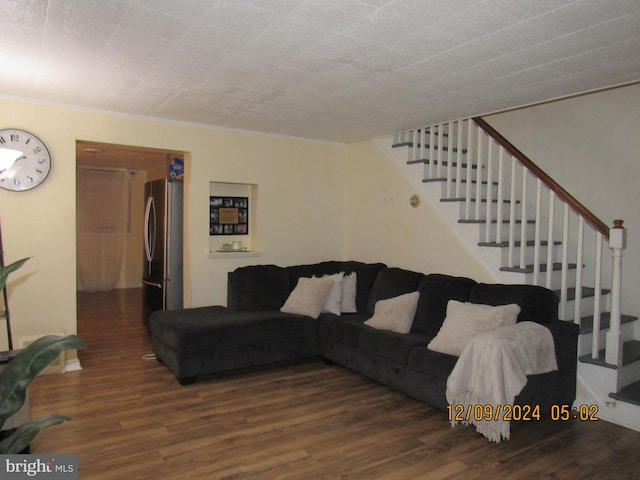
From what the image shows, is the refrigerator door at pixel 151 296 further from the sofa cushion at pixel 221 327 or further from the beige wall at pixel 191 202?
the sofa cushion at pixel 221 327

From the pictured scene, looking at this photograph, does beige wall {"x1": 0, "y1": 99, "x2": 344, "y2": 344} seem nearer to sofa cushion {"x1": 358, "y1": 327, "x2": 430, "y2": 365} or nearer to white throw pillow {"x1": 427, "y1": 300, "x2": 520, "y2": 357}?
sofa cushion {"x1": 358, "y1": 327, "x2": 430, "y2": 365}

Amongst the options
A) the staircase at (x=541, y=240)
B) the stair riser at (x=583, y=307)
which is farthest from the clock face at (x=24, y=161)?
the stair riser at (x=583, y=307)

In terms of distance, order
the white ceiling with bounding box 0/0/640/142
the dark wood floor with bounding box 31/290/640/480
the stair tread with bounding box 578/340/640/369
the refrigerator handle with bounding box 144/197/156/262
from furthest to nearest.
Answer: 1. the refrigerator handle with bounding box 144/197/156/262
2. the stair tread with bounding box 578/340/640/369
3. the dark wood floor with bounding box 31/290/640/480
4. the white ceiling with bounding box 0/0/640/142

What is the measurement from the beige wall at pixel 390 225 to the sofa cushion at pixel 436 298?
41 cm

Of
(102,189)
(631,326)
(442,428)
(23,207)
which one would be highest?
(102,189)

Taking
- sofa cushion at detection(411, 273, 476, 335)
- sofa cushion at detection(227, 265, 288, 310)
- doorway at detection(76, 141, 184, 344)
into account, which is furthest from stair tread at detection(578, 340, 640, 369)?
doorway at detection(76, 141, 184, 344)

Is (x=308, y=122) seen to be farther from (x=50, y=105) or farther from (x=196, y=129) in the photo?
(x=50, y=105)

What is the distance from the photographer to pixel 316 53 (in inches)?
107

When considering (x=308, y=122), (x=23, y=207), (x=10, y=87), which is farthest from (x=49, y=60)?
(x=308, y=122)

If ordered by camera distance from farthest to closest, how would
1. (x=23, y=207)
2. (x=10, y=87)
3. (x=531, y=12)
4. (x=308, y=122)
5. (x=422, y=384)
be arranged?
(x=308, y=122) < (x=23, y=207) < (x=10, y=87) < (x=422, y=384) < (x=531, y=12)

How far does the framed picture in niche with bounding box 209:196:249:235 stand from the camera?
509 centimetres

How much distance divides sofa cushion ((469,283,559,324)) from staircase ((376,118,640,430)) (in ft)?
1.01

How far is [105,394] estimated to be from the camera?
353cm

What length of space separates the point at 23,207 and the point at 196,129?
1.71 m
